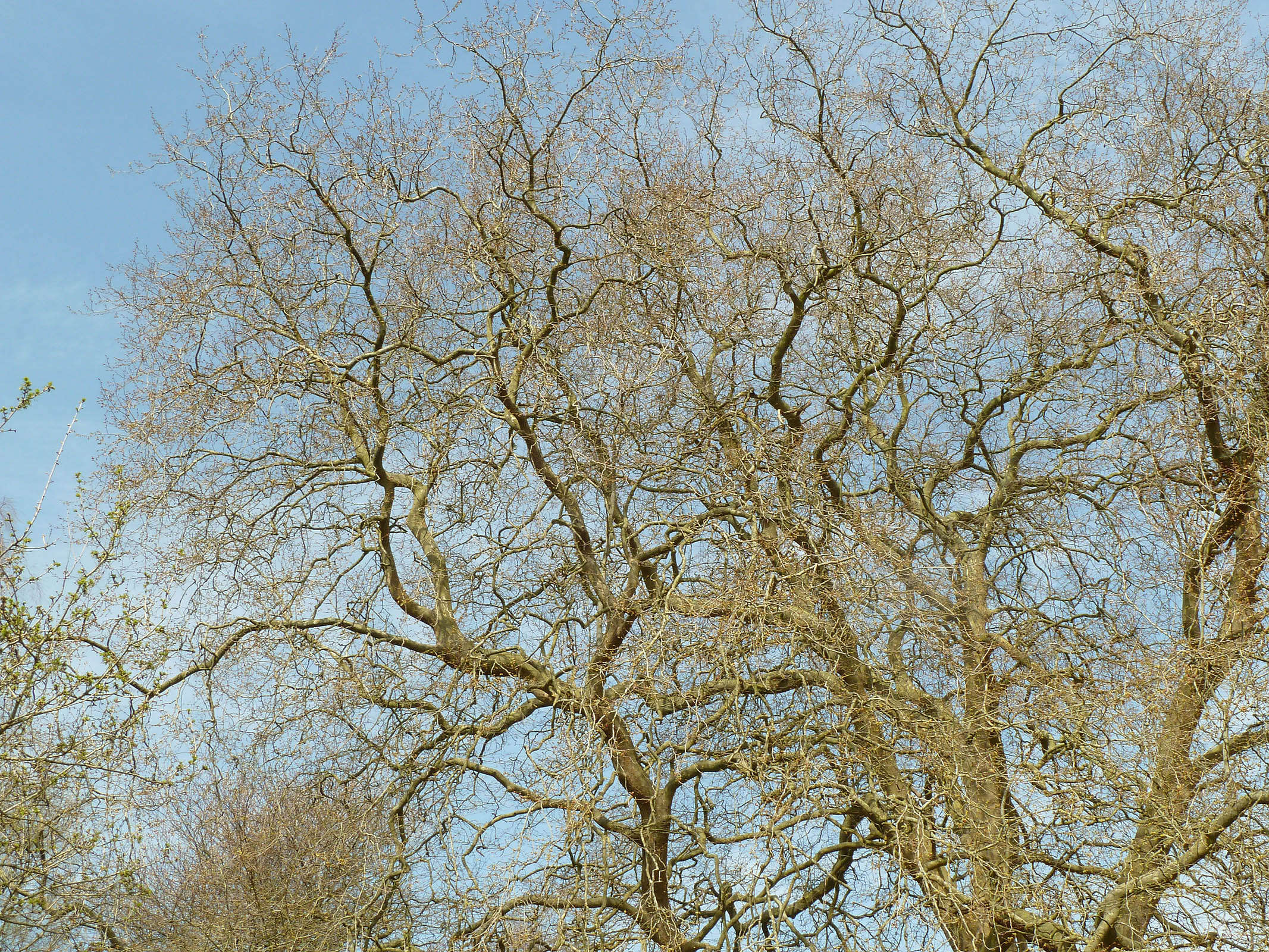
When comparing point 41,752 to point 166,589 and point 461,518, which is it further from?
point 461,518

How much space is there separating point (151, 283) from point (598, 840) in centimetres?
468

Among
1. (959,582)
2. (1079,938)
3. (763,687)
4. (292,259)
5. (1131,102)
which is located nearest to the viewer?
(1079,938)

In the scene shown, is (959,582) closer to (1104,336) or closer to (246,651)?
(1104,336)

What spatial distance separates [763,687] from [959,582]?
154 cm

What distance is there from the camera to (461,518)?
8.25 metres

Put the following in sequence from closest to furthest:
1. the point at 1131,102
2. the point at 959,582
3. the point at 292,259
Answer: the point at 959,582, the point at 292,259, the point at 1131,102

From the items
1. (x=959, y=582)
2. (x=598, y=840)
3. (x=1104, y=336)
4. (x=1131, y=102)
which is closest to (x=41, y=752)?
(x=598, y=840)

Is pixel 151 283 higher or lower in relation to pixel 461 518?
higher

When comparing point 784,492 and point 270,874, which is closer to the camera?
point 784,492

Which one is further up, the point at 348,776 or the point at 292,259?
the point at 292,259

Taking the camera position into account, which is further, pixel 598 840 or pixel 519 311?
pixel 519 311

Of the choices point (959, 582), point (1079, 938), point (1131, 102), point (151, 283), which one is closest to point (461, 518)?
point (151, 283)

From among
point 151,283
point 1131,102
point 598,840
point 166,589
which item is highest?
point 1131,102

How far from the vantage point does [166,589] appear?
23.7 ft
